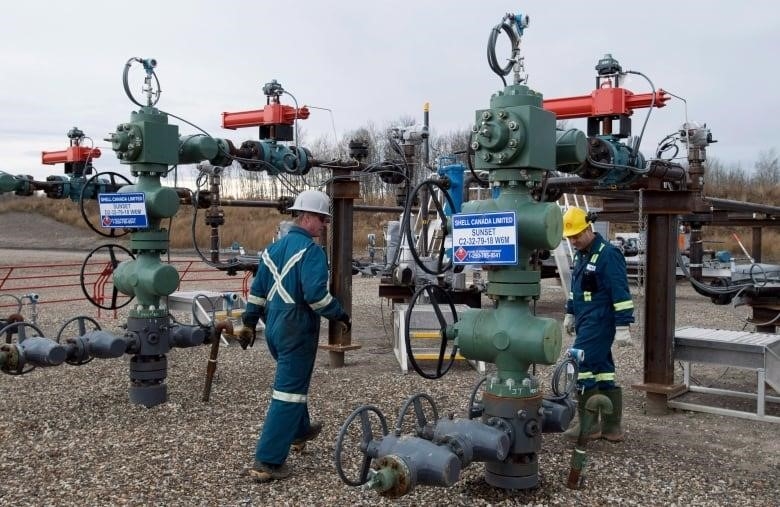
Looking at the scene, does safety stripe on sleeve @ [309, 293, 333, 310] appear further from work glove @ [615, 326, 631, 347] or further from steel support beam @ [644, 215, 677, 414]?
work glove @ [615, 326, 631, 347]

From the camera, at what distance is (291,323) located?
459 cm

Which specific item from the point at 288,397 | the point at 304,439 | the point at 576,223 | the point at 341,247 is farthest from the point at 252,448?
the point at 341,247

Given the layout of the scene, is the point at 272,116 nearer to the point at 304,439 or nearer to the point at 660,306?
the point at 304,439

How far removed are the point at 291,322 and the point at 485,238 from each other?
1.36 meters

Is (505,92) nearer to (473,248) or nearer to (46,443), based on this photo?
(473,248)

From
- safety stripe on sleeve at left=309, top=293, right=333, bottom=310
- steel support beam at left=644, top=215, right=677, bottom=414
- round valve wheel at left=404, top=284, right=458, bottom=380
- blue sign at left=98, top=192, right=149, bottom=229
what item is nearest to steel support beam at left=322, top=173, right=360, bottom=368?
blue sign at left=98, top=192, right=149, bottom=229

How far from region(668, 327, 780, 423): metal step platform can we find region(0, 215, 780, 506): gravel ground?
0.40 ft

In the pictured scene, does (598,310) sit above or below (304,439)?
A: above

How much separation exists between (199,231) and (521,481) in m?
33.4

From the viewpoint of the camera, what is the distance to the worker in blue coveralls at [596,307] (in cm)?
529

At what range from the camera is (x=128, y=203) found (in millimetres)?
6207

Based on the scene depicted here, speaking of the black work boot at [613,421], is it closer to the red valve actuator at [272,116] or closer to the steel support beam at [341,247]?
the steel support beam at [341,247]

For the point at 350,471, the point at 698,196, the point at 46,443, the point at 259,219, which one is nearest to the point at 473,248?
the point at 350,471

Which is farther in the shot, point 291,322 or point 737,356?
point 737,356
